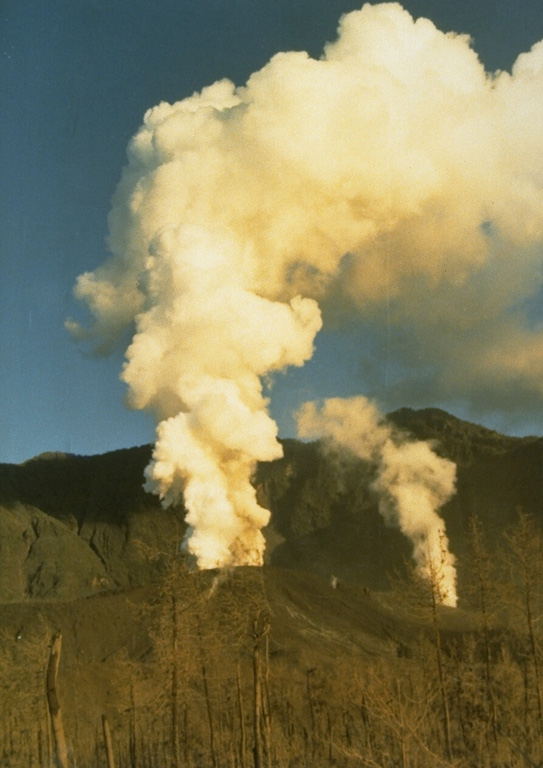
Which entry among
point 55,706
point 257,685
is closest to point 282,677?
point 257,685

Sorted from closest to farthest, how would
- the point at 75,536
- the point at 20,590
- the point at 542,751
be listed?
1. the point at 542,751
2. the point at 20,590
3. the point at 75,536

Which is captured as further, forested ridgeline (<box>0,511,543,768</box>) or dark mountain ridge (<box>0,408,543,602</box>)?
dark mountain ridge (<box>0,408,543,602</box>)

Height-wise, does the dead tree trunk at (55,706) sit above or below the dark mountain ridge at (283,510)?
below

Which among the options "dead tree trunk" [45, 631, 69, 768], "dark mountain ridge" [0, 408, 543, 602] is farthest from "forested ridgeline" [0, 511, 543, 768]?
"dark mountain ridge" [0, 408, 543, 602]

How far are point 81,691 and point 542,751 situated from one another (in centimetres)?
3863

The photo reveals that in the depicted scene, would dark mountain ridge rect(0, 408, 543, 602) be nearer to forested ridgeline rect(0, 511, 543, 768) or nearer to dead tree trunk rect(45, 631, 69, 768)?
forested ridgeline rect(0, 511, 543, 768)

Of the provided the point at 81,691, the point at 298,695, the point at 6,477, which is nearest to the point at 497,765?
the point at 298,695

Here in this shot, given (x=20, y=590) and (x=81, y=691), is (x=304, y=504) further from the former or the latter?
(x=81, y=691)

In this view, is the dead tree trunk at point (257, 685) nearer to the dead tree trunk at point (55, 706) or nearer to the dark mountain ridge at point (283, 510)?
the dead tree trunk at point (55, 706)

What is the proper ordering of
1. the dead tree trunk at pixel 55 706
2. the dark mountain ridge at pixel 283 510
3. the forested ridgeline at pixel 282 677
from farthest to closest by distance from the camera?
the dark mountain ridge at pixel 283 510 → the forested ridgeline at pixel 282 677 → the dead tree trunk at pixel 55 706

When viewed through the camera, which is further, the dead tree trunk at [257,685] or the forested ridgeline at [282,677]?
the forested ridgeline at [282,677]

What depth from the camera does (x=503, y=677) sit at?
136 ft

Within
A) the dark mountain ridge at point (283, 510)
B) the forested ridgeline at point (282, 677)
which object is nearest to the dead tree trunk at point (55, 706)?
the forested ridgeline at point (282, 677)

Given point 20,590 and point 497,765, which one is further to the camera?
point 20,590
